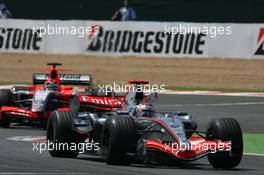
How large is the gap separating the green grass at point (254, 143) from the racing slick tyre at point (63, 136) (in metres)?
3.12

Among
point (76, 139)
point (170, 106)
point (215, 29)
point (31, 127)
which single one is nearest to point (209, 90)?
point (215, 29)

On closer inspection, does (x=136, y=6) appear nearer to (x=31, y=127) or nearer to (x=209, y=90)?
(x=209, y=90)

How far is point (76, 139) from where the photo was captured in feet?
48.0

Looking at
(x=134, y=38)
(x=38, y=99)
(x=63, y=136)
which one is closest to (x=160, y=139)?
(x=63, y=136)

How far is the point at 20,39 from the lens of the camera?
111ft

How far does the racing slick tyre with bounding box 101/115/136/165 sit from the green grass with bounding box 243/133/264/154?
3608 millimetres

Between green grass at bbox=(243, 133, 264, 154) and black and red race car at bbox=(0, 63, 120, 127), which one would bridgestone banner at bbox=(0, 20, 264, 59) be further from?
green grass at bbox=(243, 133, 264, 154)

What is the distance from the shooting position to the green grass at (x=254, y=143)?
54.2 feet

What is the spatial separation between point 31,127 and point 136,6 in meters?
15.9

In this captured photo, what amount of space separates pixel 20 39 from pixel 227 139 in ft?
70.1

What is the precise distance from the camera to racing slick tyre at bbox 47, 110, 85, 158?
14461 millimetres

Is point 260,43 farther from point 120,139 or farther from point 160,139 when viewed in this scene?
point 120,139

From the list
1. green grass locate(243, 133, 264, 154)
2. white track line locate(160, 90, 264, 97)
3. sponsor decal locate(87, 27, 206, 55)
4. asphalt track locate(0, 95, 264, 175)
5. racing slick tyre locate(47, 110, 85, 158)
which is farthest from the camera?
sponsor decal locate(87, 27, 206, 55)

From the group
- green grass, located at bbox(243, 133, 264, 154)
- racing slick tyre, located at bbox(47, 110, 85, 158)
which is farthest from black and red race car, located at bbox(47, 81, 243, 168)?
green grass, located at bbox(243, 133, 264, 154)
